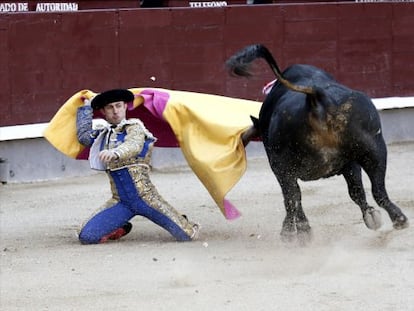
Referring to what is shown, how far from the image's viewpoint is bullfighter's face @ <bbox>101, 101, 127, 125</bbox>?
19.5 ft

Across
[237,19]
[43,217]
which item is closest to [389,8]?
[237,19]

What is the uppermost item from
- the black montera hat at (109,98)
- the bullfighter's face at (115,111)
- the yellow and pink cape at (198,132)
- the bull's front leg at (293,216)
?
the black montera hat at (109,98)

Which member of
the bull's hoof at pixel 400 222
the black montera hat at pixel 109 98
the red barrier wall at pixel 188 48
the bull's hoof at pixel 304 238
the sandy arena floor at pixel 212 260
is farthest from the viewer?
the red barrier wall at pixel 188 48

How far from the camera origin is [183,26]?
30.0 ft

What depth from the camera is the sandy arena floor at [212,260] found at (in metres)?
4.66

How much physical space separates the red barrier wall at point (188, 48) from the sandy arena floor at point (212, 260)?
3.38ft

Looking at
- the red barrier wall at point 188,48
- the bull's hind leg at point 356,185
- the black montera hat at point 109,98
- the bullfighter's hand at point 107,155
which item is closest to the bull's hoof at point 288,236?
the bull's hind leg at point 356,185

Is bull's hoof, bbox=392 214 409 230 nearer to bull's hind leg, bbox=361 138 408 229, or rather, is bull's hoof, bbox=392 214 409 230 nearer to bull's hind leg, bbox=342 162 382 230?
bull's hind leg, bbox=361 138 408 229

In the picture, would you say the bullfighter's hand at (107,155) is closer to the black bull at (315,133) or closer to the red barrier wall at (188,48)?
the black bull at (315,133)

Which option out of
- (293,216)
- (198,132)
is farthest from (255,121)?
(293,216)

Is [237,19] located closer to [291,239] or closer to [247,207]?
[247,207]

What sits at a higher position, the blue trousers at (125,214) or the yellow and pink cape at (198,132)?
the yellow and pink cape at (198,132)

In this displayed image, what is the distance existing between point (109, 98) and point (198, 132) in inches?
22.5

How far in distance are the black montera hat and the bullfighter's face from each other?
0.09 ft
